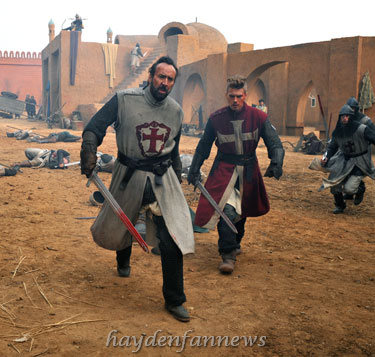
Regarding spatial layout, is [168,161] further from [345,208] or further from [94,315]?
[345,208]

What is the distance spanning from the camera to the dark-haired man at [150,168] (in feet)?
10.1

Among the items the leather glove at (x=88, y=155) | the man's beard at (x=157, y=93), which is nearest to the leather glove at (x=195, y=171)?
the man's beard at (x=157, y=93)

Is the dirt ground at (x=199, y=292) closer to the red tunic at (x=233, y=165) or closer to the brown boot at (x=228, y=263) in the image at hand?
the brown boot at (x=228, y=263)

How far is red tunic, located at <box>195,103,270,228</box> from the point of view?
4188 mm

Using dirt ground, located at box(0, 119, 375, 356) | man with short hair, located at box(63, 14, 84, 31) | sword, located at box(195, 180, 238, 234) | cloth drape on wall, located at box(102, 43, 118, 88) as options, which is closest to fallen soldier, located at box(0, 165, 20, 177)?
dirt ground, located at box(0, 119, 375, 356)

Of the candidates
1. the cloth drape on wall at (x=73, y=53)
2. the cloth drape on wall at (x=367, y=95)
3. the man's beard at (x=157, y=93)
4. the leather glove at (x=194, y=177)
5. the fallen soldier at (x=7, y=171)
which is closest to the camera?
the man's beard at (x=157, y=93)

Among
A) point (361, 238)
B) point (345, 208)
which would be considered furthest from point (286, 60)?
point (361, 238)

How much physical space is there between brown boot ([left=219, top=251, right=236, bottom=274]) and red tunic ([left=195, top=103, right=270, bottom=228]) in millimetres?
311

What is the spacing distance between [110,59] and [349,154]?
2083 cm

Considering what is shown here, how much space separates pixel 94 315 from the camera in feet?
9.67

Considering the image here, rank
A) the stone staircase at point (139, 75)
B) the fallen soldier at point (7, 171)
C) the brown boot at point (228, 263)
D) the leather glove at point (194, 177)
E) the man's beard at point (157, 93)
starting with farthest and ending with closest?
the stone staircase at point (139, 75)
the fallen soldier at point (7, 171)
the leather glove at point (194, 177)
the brown boot at point (228, 263)
the man's beard at point (157, 93)

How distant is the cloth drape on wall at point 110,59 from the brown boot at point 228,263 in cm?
2267

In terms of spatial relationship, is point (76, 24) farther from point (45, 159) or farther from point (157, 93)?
point (157, 93)

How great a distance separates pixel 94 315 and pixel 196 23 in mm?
28651
